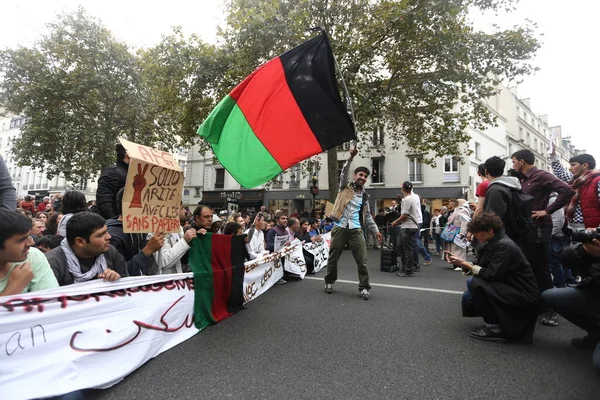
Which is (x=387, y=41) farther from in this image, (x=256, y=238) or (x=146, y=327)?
(x=146, y=327)

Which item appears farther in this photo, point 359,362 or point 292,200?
point 292,200

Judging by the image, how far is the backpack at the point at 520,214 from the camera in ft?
11.5

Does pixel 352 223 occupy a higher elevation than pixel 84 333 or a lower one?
higher

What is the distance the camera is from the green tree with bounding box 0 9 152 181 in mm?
19672

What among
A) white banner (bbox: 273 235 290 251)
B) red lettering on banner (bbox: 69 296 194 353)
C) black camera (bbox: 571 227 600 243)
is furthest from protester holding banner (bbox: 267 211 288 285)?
black camera (bbox: 571 227 600 243)

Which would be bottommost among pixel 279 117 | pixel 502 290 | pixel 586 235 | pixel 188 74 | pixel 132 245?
pixel 502 290

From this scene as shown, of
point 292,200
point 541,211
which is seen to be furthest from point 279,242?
point 292,200

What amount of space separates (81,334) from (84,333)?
2 centimetres

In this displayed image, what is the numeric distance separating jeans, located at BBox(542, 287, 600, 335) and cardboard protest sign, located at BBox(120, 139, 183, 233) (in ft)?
11.3

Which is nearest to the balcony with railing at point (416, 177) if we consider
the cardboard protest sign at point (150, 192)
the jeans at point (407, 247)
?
the jeans at point (407, 247)

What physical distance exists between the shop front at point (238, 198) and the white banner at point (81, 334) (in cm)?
2744

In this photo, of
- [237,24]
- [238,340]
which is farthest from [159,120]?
[238,340]

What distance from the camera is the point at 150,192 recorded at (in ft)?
9.91

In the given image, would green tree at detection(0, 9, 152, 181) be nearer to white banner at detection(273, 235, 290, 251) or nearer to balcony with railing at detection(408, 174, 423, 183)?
white banner at detection(273, 235, 290, 251)
